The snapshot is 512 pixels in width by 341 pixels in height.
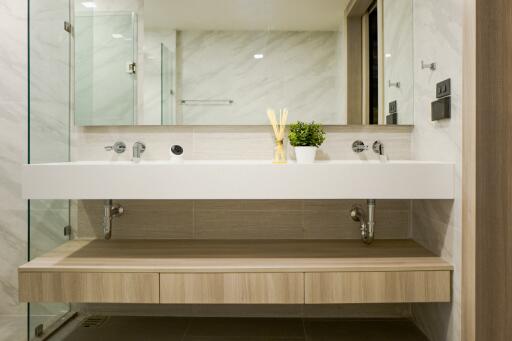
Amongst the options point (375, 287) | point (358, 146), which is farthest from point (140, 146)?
point (375, 287)

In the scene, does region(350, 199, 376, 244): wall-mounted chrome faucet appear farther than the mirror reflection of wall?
No

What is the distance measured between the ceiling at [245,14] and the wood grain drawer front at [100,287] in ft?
4.26

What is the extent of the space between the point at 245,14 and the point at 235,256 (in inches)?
49.8

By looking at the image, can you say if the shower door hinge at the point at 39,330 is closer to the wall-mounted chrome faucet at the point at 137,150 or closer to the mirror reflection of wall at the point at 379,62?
the wall-mounted chrome faucet at the point at 137,150

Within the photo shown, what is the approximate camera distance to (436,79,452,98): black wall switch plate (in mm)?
1727

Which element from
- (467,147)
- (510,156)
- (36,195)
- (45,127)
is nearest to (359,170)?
(467,147)

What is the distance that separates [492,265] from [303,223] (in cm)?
92

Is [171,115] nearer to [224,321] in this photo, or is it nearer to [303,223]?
[303,223]

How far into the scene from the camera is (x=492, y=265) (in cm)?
156

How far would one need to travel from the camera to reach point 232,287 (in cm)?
168

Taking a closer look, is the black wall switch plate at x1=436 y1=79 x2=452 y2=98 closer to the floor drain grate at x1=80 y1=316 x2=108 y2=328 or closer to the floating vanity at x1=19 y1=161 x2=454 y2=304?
the floating vanity at x1=19 y1=161 x2=454 y2=304

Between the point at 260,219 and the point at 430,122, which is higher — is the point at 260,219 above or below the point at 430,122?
below

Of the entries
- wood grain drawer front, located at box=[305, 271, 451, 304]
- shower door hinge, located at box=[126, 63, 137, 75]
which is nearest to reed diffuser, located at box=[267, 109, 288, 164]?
wood grain drawer front, located at box=[305, 271, 451, 304]

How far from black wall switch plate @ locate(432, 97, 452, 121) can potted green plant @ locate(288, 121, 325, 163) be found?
52cm
